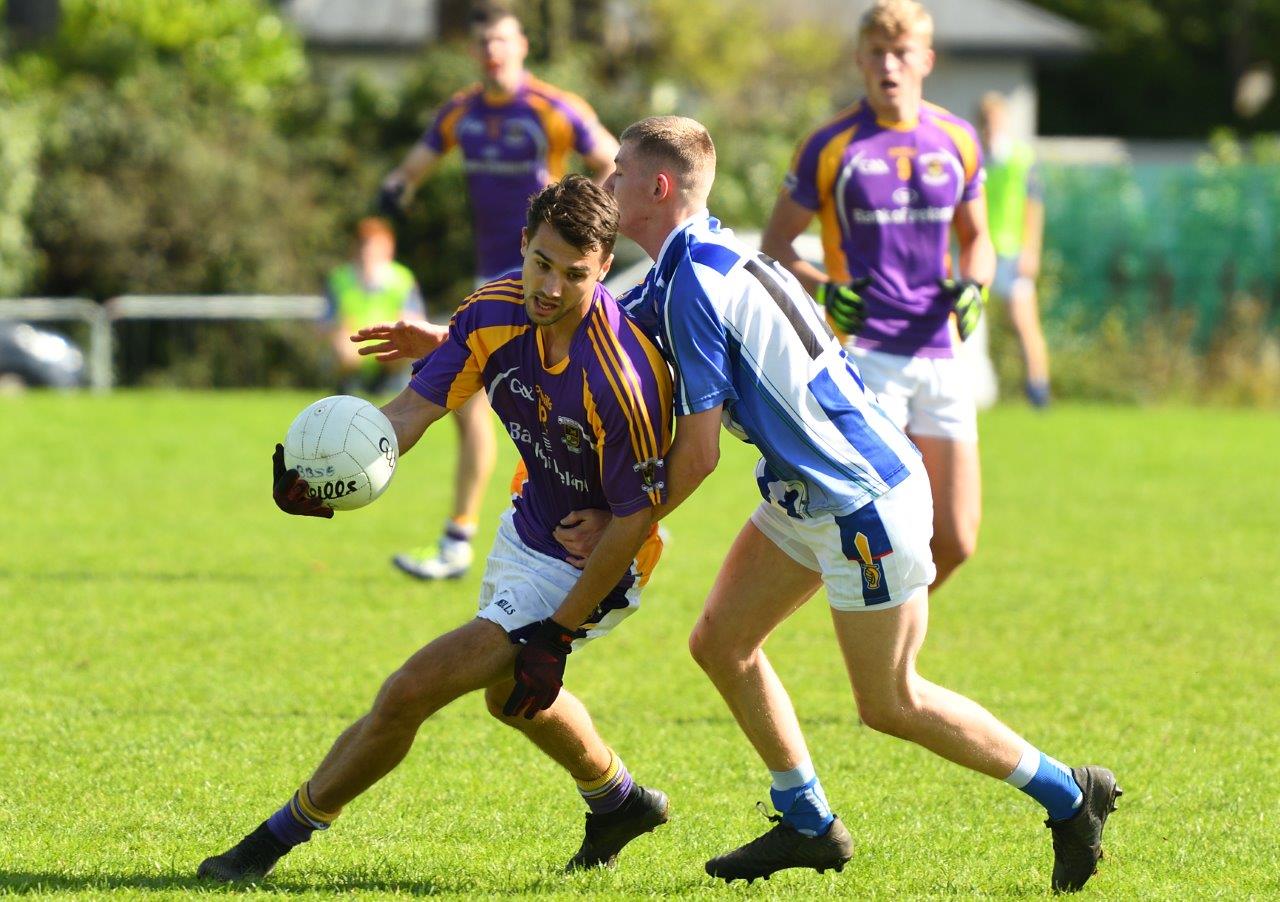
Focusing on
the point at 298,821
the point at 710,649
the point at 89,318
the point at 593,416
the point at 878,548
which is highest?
the point at 593,416

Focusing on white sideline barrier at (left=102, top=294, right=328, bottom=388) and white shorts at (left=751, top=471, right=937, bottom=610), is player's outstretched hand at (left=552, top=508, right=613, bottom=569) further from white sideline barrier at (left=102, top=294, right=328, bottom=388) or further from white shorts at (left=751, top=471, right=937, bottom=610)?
white sideline barrier at (left=102, top=294, right=328, bottom=388)

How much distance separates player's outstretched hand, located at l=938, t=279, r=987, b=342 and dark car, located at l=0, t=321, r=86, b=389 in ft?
53.2

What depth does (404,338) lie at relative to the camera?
4.84 m

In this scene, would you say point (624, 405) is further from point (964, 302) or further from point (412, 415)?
point (964, 302)

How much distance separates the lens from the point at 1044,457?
48.1 feet

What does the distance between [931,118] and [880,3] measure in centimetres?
49

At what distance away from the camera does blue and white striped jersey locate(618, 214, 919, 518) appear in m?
4.33

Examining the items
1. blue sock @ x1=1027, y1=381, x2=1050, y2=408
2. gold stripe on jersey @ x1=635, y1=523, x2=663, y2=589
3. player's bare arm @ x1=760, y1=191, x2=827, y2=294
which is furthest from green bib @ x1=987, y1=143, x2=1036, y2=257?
gold stripe on jersey @ x1=635, y1=523, x2=663, y2=589

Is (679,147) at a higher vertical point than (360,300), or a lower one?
higher

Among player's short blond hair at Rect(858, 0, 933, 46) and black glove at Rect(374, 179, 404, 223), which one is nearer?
player's short blond hair at Rect(858, 0, 933, 46)

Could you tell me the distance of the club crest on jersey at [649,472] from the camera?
4.34m

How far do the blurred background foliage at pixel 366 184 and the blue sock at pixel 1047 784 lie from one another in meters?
15.3

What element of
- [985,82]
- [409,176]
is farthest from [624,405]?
[985,82]

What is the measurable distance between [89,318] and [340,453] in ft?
57.9
